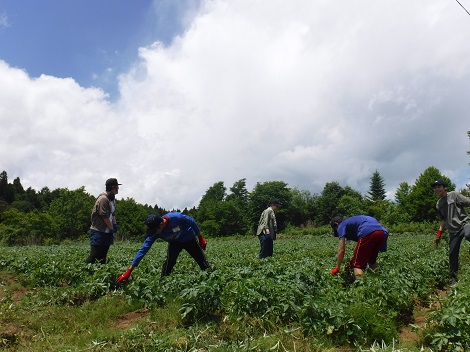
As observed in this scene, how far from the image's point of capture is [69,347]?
12.0 feet

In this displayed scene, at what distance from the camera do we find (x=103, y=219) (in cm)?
638

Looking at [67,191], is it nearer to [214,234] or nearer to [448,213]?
[214,234]

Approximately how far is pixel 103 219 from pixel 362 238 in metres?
4.39

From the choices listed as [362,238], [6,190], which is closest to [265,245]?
[362,238]

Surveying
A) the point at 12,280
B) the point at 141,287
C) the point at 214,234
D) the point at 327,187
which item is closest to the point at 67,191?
the point at 214,234

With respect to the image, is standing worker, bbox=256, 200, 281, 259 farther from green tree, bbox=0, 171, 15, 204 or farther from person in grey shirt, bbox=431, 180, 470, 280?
green tree, bbox=0, 171, 15, 204

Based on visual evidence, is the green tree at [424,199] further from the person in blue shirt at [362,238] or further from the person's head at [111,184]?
the person's head at [111,184]

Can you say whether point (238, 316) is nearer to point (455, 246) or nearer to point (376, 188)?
point (455, 246)

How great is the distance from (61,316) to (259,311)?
2514mm

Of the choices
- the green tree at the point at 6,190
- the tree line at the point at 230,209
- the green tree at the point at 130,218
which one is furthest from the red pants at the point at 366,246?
the green tree at the point at 6,190

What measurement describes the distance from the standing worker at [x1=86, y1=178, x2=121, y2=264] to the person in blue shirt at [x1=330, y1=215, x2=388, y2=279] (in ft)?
12.8

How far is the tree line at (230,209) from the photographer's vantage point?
51250 millimetres

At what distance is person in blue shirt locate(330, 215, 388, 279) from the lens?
19.0ft

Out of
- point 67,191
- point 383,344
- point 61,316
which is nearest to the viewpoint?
point 383,344
